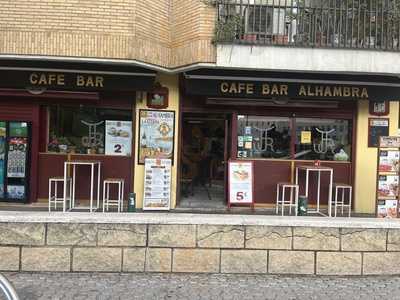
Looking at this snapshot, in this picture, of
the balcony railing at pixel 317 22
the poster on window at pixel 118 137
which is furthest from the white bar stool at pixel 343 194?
the poster on window at pixel 118 137

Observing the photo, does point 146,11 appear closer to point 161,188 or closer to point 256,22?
point 256,22

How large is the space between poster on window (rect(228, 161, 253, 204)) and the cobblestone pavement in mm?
5795

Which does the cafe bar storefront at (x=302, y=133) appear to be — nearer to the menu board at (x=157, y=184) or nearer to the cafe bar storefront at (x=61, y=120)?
the menu board at (x=157, y=184)

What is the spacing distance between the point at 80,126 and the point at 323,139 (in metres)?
5.94

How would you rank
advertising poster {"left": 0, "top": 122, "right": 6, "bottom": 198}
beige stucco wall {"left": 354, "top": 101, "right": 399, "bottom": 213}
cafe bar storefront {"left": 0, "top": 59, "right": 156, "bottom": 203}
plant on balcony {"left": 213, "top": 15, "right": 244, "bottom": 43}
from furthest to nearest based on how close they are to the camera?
beige stucco wall {"left": 354, "top": 101, "right": 399, "bottom": 213}
advertising poster {"left": 0, "top": 122, "right": 6, "bottom": 198}
cafe bar storefront {"left": 0, "top": 59, "right": 156, "bottom": 203}
plant on balcony {"left": 213, "top": 15, "right": 244, "bottom": 43}

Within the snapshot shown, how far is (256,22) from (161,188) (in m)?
4.26

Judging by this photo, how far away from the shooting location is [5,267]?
21.1 feet

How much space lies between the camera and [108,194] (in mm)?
12641

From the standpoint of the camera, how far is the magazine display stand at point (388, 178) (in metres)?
11.3

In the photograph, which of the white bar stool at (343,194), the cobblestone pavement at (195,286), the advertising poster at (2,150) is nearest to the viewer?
the cobblestone pavement at (195,286)

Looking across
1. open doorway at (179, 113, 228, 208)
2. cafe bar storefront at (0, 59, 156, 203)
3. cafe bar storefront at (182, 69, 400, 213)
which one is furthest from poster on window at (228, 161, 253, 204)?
cafe bar storefront at (0, 59, 156, 203)

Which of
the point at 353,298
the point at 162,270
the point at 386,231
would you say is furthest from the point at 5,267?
the point at 386,231

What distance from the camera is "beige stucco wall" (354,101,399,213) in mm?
13344

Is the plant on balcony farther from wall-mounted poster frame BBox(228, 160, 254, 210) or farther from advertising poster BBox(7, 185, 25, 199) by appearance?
advertising poster BBox(7, 185, 25, 199)
